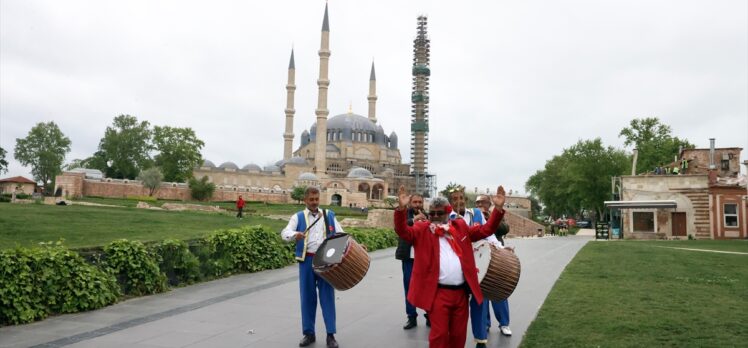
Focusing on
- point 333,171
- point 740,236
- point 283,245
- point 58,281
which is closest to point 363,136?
point 333,171

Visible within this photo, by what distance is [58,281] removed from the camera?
6523mm

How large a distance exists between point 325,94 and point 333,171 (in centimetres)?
1725

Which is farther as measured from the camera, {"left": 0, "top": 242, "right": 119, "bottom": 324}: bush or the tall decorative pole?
the tall decorative pole

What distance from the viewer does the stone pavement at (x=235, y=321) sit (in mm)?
5395

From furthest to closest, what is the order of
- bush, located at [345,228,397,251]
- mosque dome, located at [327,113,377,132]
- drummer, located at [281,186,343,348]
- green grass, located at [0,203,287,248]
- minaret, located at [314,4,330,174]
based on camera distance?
mosque dome, located at [327,113,377,132] < minaret, located at [314,4,330,174] < bush, located at [345,228,397,251] < green grass, located at [0,203,287,248] < drummer, located at [281,186,343,348]

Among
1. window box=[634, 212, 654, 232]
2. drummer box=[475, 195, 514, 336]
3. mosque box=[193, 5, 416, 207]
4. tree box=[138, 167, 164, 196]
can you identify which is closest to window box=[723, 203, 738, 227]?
window box=[634, 212, 654, 232]

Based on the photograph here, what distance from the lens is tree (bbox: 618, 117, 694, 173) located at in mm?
46594

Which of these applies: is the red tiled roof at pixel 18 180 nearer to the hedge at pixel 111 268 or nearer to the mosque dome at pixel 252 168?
the mosque dome at pixel 252 168

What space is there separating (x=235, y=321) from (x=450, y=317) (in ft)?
10.1

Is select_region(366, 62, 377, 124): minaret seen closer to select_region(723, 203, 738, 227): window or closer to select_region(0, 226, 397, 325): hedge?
select_region(723, 203, 738, 227): window

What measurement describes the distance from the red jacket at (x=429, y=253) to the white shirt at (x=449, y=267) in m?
0.04

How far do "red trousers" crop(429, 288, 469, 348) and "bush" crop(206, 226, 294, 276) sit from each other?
6.65 meters

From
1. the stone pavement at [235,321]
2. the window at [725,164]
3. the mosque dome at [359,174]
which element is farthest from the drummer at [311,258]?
the mosque dome at [359,174]

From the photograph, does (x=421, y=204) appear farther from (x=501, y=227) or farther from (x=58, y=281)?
(x=58, y=281)
